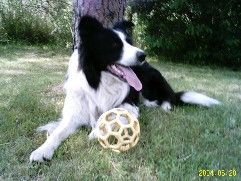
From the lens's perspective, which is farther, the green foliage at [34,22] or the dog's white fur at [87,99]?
the green foliage at [34,22]

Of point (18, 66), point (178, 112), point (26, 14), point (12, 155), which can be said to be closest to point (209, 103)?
point (178, 112)

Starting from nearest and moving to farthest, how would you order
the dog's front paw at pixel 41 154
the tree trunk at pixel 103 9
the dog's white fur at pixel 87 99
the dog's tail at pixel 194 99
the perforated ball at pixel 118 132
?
the dog's front paw at pixel 41 154 < the perforated ball at pixel 118 132 < the dog's white fur at pixel 87 99 < the dog's tail at pixel 194 99 < the tree trunk at pixel 103 9

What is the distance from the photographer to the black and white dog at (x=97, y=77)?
443 cm

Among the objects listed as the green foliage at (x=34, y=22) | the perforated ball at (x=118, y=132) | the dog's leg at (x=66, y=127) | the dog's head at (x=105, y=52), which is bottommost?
the green foliage at (x=34, y=22)

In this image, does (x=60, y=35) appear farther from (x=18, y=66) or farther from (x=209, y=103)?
(x=209, y=103)

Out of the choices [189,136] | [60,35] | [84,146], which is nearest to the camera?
[84,146]

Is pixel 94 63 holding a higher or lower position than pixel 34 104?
higher

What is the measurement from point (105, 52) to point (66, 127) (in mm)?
898

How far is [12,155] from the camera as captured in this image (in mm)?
3857

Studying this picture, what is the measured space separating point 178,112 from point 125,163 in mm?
1922

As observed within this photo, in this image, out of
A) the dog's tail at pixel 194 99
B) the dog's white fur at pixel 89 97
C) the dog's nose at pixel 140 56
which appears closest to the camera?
the dog's nose at pixel 140 56

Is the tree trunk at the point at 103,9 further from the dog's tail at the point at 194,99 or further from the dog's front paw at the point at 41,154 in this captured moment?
the dog's front paw at the point at 41,154

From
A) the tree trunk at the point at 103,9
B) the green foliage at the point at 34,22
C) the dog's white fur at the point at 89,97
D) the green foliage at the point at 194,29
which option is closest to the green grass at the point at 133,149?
the dog's white fur at the point at 89,97

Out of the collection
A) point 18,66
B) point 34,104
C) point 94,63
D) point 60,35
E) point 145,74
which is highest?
point 94,63
